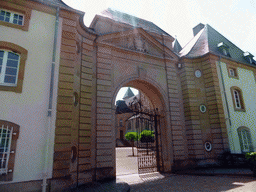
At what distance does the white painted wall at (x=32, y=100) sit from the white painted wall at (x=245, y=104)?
11.5 meters

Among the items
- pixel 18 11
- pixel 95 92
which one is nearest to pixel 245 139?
pixel 95 92

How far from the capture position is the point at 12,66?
707 centimetres

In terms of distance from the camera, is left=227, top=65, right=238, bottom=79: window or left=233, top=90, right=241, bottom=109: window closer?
left=233, top=90, right=241, bottom=109: window

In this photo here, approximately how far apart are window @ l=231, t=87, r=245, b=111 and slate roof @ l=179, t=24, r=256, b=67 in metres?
2.62

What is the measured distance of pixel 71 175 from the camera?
7578mm

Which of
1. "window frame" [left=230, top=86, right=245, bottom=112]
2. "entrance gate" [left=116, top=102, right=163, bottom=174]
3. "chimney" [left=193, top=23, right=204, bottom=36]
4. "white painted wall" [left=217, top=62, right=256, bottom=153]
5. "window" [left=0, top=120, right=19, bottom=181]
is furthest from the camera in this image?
"chimney" [left=193, top=23, right=204, bottom=36]

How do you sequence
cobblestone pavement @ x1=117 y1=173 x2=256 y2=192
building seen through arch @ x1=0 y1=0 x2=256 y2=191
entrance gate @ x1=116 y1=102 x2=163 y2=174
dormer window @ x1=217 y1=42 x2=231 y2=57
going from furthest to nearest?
dormer window @ x1=217 y1=42 x2=231 y2=57 < entrance gate @ x1=116 y1=102 x2=163 y2=174 < cobblestone pavement @ x1=117 y1=173 x2=256 y2=192 < building seen through arch @ x1=0 y1=0 x2=256 y2=191

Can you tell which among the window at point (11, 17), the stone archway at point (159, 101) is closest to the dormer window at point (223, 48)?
the stone archway at point (159, 101)

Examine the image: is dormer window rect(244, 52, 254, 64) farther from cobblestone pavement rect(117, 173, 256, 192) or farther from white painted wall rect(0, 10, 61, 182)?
white painted wall rect(0, 10, 61, 182)

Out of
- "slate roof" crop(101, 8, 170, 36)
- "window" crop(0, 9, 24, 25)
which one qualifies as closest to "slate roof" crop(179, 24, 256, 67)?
"slate roof" crop(101, 8, 170, 36)

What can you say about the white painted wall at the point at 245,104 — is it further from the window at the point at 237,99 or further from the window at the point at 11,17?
the window at the point at 11,17

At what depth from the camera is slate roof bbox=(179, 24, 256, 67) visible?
14164mm

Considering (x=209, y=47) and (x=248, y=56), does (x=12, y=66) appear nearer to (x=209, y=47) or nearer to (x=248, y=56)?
(x=209, y=47)

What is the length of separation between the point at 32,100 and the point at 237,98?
14.1m
